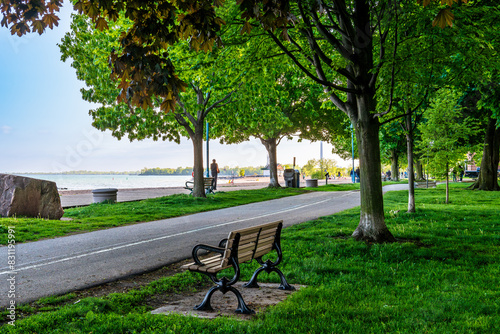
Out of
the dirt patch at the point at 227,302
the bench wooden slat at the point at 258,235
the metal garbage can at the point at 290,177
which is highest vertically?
the metal garbage can at the point at 290,177

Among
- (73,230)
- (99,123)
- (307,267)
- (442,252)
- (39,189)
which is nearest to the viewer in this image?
(307,267)

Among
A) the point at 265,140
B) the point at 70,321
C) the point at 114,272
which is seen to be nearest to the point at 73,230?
the point at 114,272

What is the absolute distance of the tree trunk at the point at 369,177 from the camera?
847cm

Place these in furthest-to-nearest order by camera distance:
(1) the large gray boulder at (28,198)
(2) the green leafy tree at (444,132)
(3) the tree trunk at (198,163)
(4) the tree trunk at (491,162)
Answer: (4) the tree trunk at (491,162) < (3) the tree trunk at (198,163) < (2) the green leafy tree at (444,132) < (1) the large gray boulder at (28,198)

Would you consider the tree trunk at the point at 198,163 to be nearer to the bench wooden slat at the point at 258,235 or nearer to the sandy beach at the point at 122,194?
the sandy beach at the point at 122,194

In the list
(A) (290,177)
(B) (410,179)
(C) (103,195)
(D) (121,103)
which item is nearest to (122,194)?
(C) (103,195)

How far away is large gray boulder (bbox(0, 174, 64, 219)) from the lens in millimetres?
11734

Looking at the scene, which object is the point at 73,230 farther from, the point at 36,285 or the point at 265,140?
the point at 265,140

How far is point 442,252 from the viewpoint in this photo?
24.0ft

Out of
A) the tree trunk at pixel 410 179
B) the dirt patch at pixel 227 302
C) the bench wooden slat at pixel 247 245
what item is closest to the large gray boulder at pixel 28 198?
the dirt patch at pixel 227 302

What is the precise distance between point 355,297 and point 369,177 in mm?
4146

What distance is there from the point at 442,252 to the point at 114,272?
5.76 meters

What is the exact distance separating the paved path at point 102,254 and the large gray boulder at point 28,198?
9.93 ft

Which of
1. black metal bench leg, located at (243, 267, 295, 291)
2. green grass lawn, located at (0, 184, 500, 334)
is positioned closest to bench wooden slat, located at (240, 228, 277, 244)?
black metal bench leg, located at (243, 267, 295, 291)
